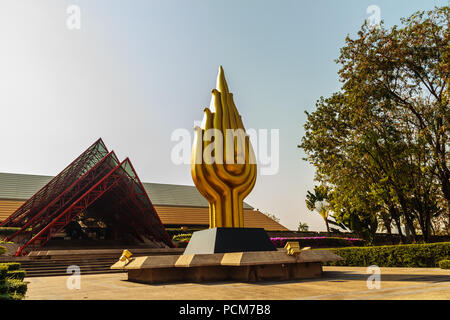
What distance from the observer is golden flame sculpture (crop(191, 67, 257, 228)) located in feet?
49.0

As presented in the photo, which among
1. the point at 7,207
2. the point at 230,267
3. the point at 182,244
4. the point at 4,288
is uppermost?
the point at 7,207

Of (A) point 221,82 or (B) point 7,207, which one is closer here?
(A) point 221,82

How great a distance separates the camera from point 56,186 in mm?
34969

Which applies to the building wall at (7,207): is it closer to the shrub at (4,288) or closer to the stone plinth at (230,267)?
the stone plinth at (230,267)

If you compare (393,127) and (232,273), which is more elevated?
(393,127)

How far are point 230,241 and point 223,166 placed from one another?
3.23m

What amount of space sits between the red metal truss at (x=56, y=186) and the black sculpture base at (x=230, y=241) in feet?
79.2

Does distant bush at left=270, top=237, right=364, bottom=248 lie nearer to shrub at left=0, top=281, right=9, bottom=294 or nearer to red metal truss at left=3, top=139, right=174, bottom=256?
red metal truss at left=3, top=139, right=174, bottom=256

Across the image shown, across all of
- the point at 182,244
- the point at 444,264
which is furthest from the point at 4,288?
the point at 182,244

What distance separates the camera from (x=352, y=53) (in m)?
20.8

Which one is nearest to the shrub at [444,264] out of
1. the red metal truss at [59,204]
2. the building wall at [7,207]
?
the red metal truss at [59,204]

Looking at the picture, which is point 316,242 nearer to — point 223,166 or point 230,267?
point 223,166

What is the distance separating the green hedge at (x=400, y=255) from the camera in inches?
649
